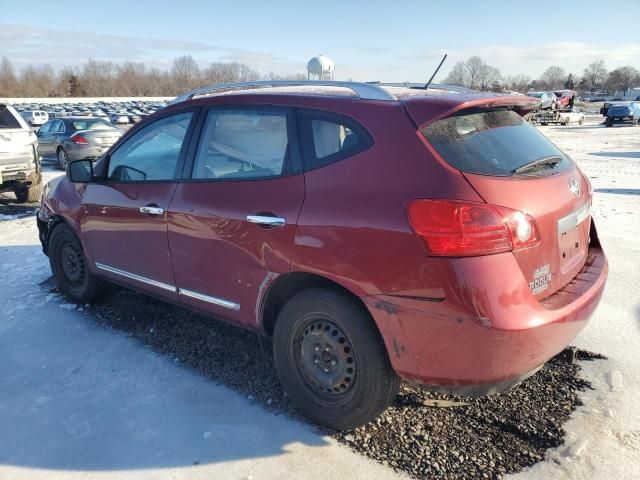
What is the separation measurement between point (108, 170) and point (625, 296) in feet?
15.0

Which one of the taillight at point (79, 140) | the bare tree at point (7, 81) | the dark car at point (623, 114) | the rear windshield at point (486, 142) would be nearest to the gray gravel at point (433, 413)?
the rear windshield at point (486, 142)

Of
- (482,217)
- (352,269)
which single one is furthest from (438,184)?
(352,269)

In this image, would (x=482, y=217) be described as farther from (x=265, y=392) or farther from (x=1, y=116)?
(x=1, y=116)

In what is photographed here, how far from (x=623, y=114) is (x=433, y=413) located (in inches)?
1479

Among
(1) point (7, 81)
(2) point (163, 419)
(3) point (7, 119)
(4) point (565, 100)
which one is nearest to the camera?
(2) point (163, 419)

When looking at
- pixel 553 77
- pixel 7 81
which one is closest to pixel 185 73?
pixel 7 81

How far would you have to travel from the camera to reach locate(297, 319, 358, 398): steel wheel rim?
2.68m

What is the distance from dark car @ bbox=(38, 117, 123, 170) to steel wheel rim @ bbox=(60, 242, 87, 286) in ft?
31.6

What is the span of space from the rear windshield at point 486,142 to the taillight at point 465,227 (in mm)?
226

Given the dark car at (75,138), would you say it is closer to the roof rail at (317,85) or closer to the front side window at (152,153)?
the front side window at (152,153)

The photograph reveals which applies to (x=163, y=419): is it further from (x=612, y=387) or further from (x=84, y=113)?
(x=84, y=113)

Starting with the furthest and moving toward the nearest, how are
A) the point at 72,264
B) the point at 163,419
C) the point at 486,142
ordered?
the point at 72,264 < the point at 163,419 < the point at 486,142

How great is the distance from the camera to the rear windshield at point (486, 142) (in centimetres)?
245

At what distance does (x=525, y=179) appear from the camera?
2508mm
